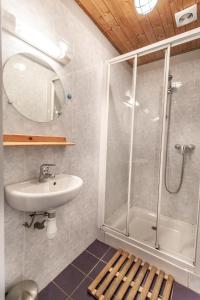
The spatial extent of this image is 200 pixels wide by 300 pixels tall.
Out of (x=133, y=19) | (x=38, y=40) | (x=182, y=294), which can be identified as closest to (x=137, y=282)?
(x=182, y=294)

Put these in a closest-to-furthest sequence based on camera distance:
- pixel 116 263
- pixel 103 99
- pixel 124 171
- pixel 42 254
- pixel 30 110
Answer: pixel 30 110, pixel 42 254, pixel 116 263, pixel 103 99, pixel 124 171

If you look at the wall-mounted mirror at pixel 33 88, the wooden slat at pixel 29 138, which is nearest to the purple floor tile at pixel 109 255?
the wooden slat at pixel 29 138

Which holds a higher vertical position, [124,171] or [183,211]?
[124,171]

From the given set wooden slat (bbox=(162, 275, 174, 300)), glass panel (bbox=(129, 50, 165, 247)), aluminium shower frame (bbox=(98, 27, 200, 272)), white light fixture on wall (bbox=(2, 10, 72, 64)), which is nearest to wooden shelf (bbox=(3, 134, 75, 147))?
white light fixture on wall (bbox=(2, 10, 72, 64))

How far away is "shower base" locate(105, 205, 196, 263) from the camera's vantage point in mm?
1531

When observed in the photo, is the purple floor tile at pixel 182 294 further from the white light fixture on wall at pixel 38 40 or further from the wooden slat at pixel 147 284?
the white light fixture on wall at pixel 38 40

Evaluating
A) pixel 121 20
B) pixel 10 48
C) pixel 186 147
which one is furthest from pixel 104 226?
pixel 121 20

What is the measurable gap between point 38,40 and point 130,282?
6.29 ft

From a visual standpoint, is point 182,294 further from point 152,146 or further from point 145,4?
point 145,4

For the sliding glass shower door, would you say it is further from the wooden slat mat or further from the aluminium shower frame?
the wooden slat mat

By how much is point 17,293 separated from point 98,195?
3.50 feet

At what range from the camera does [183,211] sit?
79.7 inches

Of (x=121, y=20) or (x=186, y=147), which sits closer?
(x=121, y=20)

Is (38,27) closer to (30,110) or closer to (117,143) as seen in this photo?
(30,110)
